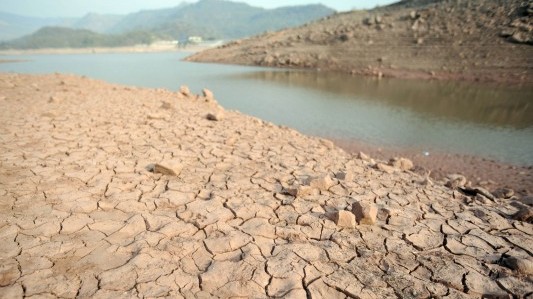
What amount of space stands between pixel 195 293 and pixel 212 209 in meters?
0.93

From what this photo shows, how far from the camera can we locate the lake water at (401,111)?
6902 millimetres

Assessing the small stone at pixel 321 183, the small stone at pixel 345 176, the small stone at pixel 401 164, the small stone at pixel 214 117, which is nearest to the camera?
the small stone at pixel 321 183

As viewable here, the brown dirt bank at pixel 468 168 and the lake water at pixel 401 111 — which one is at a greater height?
the lake water at pixel 401 111

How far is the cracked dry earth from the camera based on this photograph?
1821mm

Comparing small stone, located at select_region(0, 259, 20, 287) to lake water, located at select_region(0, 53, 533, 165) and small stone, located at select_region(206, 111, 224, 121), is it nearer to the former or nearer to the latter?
small stone, located at select_region(206, 111, 224, 121)

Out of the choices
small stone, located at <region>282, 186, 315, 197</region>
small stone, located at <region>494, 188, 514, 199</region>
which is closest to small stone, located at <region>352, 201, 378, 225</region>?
small stone, located at <region>282, 186, 315, 197</region>

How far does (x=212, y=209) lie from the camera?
2.61m

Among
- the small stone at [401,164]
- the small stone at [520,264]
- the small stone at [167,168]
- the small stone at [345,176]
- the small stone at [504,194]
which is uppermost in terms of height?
the small stone at [167,168]

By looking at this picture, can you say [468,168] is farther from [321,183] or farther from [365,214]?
[365,214]

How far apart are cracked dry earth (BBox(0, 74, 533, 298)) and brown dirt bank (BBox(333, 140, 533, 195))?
5.64 feet

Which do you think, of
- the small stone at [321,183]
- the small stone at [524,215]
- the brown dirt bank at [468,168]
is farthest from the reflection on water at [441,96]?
the small stone at [321,183]

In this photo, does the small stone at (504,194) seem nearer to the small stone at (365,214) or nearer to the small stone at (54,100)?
the small stone at (365,214)

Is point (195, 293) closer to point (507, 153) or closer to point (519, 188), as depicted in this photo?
point (519, 188)

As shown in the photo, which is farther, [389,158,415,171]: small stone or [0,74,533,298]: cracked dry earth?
[389,158,415,171]: small stone
